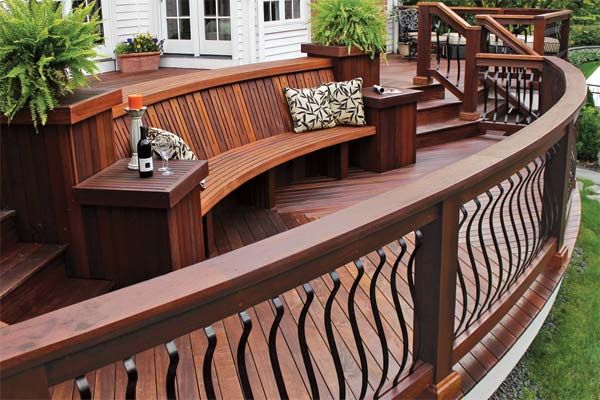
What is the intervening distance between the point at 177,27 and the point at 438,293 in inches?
301

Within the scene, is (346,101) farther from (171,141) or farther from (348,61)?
(171,141)

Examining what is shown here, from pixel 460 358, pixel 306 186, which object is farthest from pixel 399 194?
pixel 306 186

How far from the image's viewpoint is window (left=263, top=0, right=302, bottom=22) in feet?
30.1

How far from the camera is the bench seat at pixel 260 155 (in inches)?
165

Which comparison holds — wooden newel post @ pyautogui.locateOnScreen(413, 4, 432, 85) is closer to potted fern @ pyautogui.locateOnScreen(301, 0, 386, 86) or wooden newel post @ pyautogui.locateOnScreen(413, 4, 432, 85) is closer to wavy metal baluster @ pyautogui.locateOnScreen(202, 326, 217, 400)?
potted fern @ pyautogui.locateOnScreen(301, 0, 386, 86)

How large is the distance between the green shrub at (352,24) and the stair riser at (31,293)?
353 cm

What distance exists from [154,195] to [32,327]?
1.89 metres

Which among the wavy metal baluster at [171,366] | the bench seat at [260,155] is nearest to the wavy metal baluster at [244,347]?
the wavy metal baluster at [171,366]

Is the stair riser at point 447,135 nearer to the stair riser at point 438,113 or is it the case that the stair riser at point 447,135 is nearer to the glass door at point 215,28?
the stair riser at point 438,113

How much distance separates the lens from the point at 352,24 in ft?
19.5

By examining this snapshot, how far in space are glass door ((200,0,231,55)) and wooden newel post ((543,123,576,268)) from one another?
590cm

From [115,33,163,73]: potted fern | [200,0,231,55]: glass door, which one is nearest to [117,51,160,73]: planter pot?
[115,33,163,73]: potted fern

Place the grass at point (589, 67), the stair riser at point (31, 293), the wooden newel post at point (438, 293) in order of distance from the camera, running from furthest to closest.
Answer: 1. the grass at point (589, 67)
2. the stair riser at point (31, 293)
3. the wooden newel post at point (438, 293)

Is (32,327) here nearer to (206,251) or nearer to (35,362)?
(35,362)
